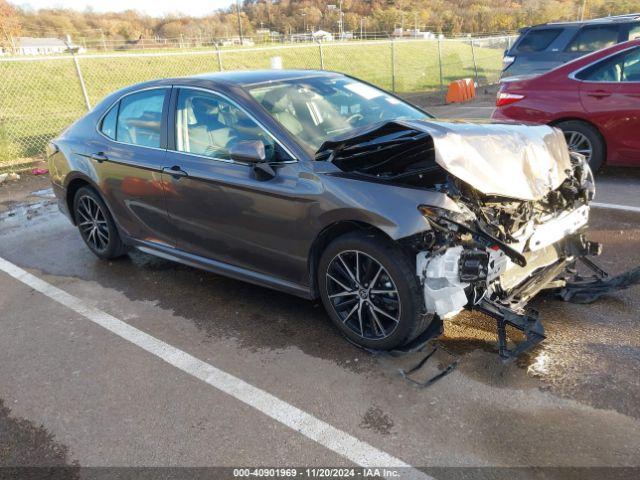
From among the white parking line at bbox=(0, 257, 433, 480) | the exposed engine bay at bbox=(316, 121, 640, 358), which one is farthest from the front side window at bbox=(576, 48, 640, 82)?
the white parking line at bbox=(0, 257, 433, 480)

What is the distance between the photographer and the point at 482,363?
10.1 ft

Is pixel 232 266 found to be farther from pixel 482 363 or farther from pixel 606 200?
pixel 606 200

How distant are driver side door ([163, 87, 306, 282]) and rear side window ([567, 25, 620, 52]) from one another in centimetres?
933

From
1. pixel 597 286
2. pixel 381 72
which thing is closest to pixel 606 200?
pixel 597 286

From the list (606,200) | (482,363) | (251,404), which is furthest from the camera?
(606,200)

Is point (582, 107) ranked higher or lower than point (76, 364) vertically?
higher

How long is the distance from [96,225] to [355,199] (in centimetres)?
321

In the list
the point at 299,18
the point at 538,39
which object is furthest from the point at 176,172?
the point at 299,18

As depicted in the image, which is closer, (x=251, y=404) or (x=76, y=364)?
(x=251, y=404)

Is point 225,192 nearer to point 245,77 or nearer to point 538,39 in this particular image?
point 245,77

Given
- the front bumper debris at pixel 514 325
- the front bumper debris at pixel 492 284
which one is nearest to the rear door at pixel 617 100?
the front bumper debris at pixel 492 284

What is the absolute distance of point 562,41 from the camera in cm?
1052

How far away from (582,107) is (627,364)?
4274mm

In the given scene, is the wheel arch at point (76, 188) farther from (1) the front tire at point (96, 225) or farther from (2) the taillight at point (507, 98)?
(2) the taillight at point (507, 98)
